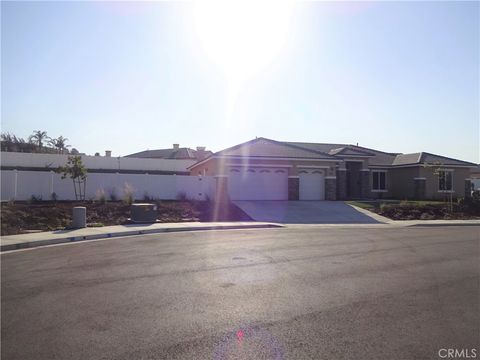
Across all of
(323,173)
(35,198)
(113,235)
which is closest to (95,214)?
(113,235)

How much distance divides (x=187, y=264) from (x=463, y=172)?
38122 millimetres

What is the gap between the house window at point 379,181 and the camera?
43.0m

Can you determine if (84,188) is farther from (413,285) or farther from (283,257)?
(413,285)

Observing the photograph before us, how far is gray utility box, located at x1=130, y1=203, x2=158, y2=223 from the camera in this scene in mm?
22172

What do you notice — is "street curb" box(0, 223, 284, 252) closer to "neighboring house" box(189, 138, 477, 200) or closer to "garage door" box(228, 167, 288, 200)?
"neighboring house" box(189, 138, 477, 200)

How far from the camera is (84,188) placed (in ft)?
92.5

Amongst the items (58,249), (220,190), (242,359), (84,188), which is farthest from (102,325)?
(220,190)

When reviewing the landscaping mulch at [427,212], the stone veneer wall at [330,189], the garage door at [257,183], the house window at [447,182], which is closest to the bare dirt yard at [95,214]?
the garage door at [257,183]

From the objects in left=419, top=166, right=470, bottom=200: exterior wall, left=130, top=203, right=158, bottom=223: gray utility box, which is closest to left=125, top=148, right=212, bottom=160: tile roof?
left=419, top=166, right=470, bottom=200: exterior wall

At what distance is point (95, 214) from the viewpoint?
23.1 meters

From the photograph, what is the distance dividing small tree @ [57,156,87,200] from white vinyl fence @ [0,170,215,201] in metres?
0.32

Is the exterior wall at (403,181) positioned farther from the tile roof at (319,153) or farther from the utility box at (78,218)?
the utility box at (78,218)

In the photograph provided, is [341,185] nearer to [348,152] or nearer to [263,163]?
[348,152]

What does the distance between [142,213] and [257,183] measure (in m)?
13.6
